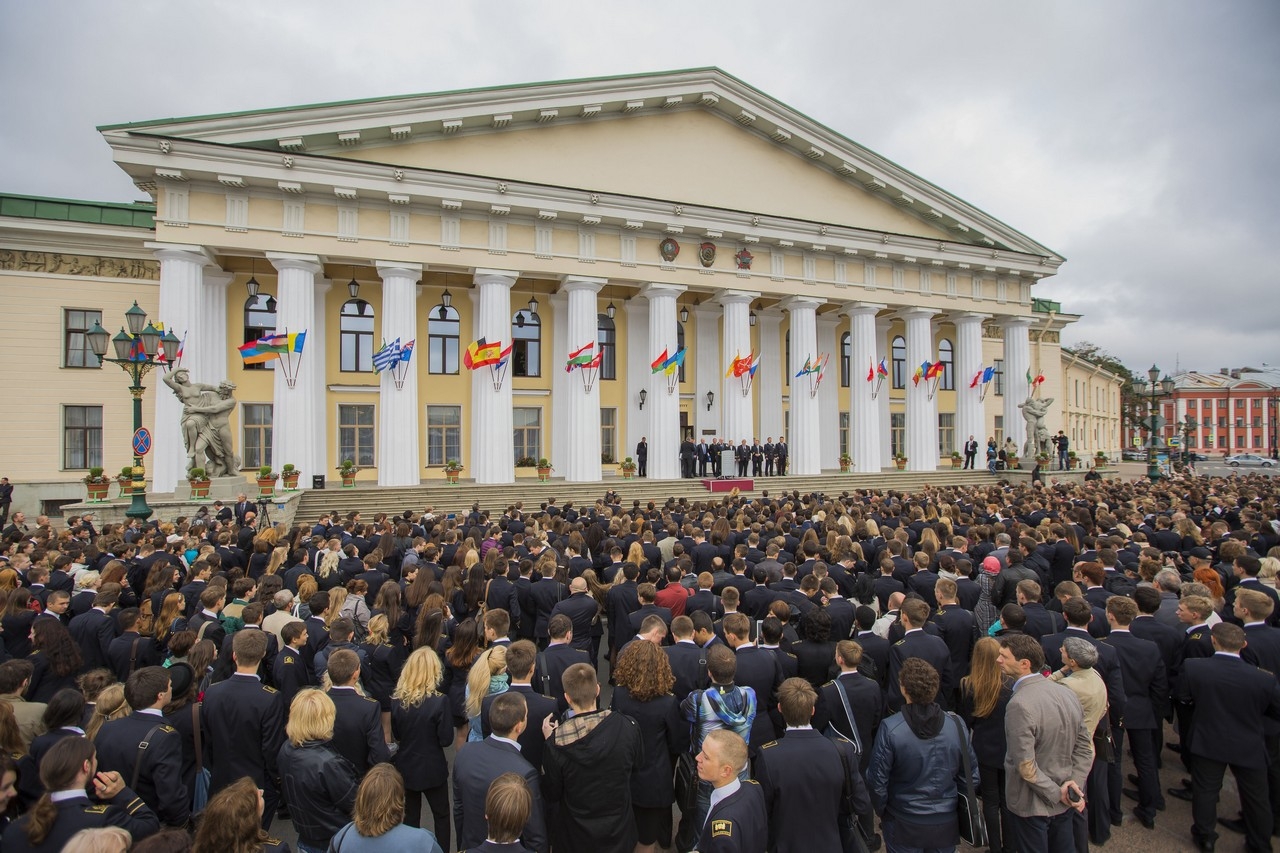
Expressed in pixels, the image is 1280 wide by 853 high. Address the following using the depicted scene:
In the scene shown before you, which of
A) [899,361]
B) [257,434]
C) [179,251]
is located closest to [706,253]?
[899,361]

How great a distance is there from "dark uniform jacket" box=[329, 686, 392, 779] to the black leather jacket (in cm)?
54

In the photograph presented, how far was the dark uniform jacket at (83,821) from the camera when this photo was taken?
310cm

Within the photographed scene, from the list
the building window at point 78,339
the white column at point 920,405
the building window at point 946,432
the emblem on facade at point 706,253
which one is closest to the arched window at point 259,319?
the building window at point 78,339

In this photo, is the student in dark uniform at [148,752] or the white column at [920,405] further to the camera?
the white column at [920,405]

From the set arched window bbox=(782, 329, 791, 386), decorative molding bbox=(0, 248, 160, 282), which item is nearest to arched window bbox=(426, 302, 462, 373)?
decorative molding bbox=(0, 248, 160, 282)

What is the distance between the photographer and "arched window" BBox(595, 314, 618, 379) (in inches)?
1158

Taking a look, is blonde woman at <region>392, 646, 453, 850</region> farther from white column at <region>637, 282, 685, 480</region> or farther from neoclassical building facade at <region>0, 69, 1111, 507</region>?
white column at <region>637, 282, 685, 480</region>

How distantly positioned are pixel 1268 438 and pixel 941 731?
391 ft

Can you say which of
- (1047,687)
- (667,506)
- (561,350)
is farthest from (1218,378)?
(1047,687)

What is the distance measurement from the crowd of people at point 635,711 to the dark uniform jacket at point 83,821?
1 cm

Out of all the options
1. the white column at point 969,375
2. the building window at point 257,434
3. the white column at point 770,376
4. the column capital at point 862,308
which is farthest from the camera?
the white column at point 969,375

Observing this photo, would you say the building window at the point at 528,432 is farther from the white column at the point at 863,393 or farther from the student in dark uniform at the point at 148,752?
the student in dark uniform at the point at 148,752

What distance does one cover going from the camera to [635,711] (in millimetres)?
4578

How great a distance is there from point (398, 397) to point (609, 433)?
9647 mm
